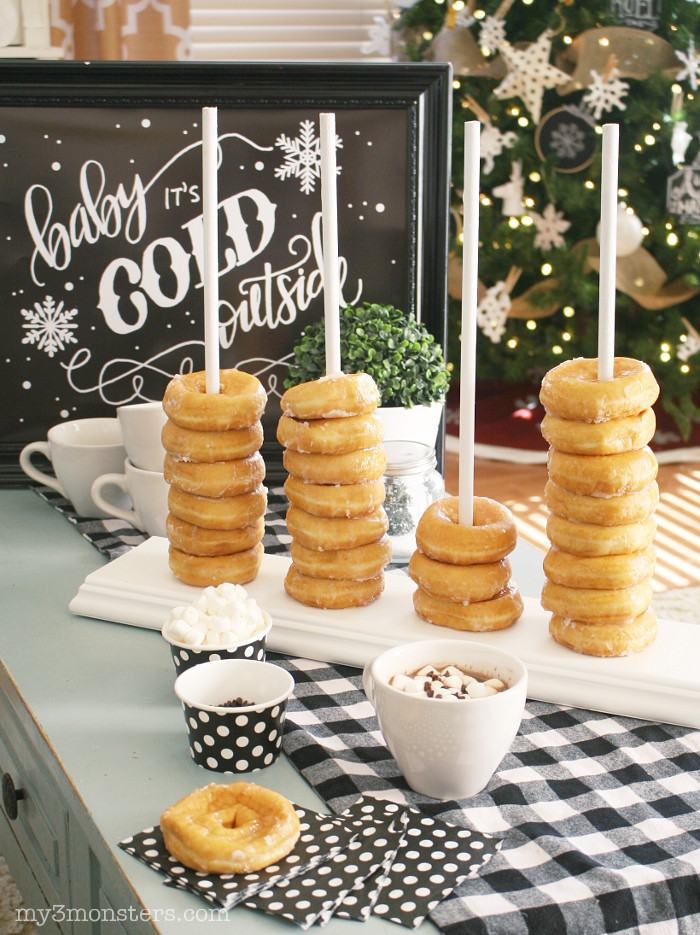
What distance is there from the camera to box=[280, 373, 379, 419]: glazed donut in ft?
2.97

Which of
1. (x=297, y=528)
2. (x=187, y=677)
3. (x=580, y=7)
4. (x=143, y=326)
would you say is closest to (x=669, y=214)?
(x=580, y=7)

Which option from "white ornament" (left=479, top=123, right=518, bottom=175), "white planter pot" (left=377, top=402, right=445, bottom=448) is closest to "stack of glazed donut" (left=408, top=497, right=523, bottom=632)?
"white planter pot" (left=377, top=402, right=445, bottom=448)

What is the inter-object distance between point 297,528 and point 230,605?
0.38 ft

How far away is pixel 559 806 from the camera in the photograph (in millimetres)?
708

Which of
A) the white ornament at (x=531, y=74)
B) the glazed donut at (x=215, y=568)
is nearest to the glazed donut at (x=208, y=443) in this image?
the glazed donut at (x=215, y=568)

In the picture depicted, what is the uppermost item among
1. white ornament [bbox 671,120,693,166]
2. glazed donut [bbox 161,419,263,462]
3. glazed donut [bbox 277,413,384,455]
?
white ornament [bbox 671,120,693,166]

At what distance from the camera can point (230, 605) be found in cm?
86

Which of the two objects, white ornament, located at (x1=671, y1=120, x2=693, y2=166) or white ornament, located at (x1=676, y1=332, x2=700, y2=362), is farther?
white ornament, located at (x1=676, y1=332, x2=700, y2=362)

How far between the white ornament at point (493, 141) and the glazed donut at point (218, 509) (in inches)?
102

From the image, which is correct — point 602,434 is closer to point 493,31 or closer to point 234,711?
point 234,711

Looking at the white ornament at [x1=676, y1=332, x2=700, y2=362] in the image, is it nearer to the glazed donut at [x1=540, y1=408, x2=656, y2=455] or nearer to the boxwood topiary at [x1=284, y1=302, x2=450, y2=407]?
the boxwood topiary at [x1=284, y1=302, x2=450, y2=407]

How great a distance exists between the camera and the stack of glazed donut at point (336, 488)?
35.8 inches

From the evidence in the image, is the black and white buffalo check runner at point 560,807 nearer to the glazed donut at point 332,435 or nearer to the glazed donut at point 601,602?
the glazed donut at point 601,602

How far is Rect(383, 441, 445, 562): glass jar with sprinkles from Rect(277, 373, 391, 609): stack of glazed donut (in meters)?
0.21
